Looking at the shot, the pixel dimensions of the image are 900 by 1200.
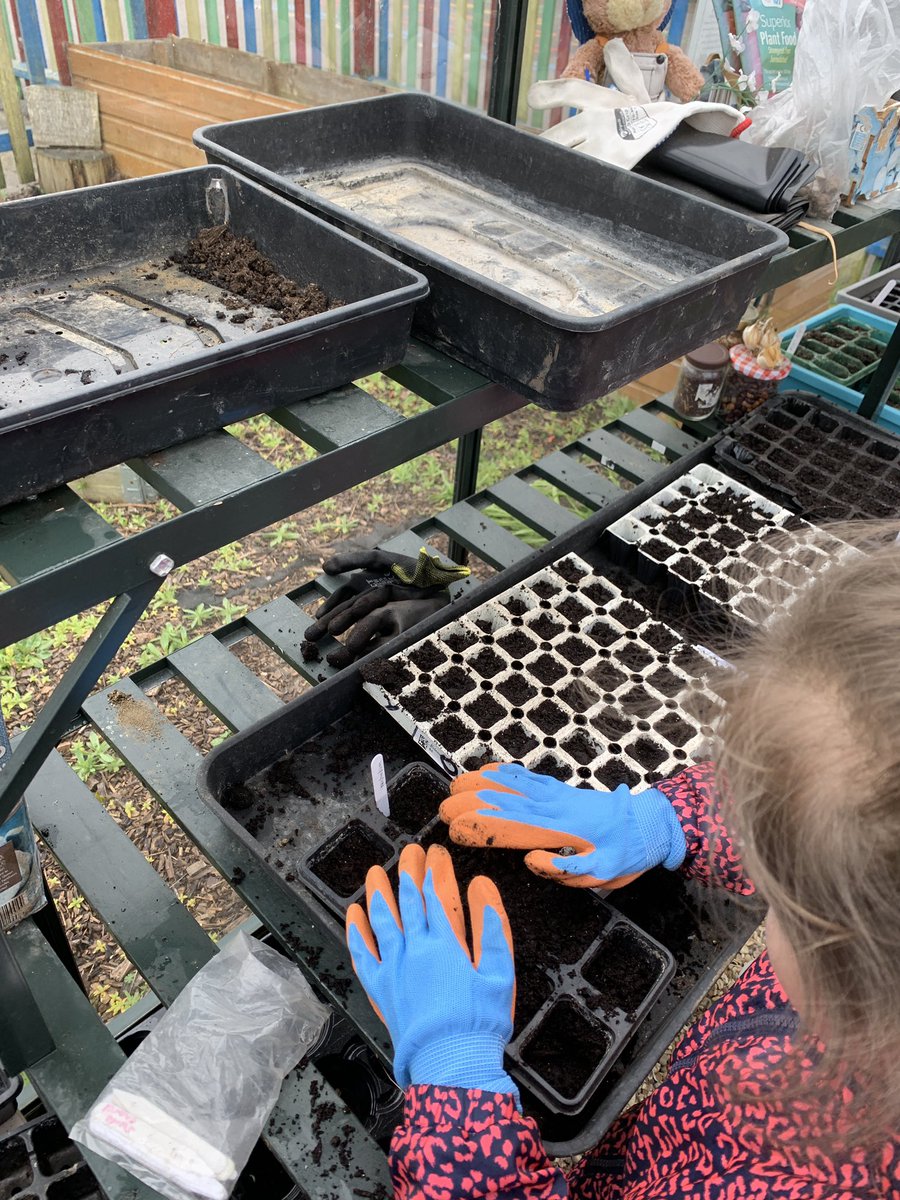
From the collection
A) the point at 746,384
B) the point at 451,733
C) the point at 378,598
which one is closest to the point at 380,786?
the point at 451,733

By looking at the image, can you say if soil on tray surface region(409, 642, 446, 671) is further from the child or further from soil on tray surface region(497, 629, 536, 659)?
the child

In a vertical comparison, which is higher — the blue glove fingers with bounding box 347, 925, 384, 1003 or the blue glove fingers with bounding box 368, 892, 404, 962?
the blue glove fingers with bounding box 368, 892, 404, 962

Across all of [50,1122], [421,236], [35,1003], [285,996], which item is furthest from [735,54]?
[50,1122]

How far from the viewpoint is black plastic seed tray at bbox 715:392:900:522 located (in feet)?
6.01

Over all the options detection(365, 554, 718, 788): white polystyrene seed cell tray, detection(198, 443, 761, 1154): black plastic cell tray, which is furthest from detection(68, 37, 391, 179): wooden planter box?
detection(198, 443, 761, 1154): black plastic cell tray

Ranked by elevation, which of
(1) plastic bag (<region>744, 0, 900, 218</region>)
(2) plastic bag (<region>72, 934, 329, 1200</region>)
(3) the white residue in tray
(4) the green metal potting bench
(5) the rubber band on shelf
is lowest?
(2) plastic bag (<region>72, 934, 329, 1200</region>)

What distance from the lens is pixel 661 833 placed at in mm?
1101

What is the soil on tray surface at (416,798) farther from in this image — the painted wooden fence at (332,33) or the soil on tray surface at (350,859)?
the painted wooden fence at (332,33)

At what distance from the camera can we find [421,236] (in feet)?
4.17

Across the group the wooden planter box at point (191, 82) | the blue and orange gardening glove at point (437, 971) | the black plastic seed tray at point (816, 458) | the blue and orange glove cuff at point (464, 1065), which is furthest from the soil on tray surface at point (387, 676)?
the wooden planter box at point (191, 82)

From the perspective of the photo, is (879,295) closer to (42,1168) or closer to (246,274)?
(246,274)

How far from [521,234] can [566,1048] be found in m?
1.15

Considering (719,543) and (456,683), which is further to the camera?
(719,543)

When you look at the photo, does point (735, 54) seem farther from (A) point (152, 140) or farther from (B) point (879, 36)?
(A) point (152, 140)
